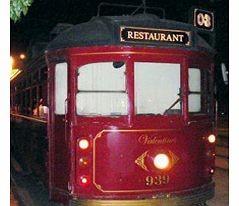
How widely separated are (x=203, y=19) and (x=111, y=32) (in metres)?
4.15

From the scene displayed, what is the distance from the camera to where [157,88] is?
557 centimetres

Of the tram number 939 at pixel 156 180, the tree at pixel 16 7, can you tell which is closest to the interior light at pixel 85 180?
the tram number 939 at pixel 156 180

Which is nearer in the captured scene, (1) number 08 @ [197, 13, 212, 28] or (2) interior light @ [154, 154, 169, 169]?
(2) interior light @ [154, 154, 169, 169]

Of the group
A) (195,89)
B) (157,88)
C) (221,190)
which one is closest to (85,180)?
(157,88)

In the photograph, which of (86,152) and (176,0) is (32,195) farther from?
(176,0)

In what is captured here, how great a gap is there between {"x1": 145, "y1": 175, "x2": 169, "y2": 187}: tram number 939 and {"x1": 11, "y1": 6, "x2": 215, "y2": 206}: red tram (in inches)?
0.5

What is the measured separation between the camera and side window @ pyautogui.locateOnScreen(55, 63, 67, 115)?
19.2 ft

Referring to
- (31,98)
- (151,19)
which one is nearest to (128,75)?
(151,19)

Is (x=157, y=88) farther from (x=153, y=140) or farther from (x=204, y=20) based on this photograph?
(x=204, y=20)

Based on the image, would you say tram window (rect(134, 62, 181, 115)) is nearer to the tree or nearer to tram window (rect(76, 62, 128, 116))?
tram window (rect(76, 62, 128, 116))

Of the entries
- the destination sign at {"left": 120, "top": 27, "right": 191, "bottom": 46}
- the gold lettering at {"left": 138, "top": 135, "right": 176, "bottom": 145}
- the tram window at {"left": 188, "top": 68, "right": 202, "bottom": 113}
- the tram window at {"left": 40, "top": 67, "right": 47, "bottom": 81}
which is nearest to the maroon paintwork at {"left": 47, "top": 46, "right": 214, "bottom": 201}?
the gold lettering at {"left": 138, "top": 135, "right": 176, "bottom": 145}

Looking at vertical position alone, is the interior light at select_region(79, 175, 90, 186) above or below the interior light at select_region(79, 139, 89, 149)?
below

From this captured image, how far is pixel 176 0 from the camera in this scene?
1861 centimetres

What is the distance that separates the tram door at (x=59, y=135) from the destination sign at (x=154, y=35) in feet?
3.47
